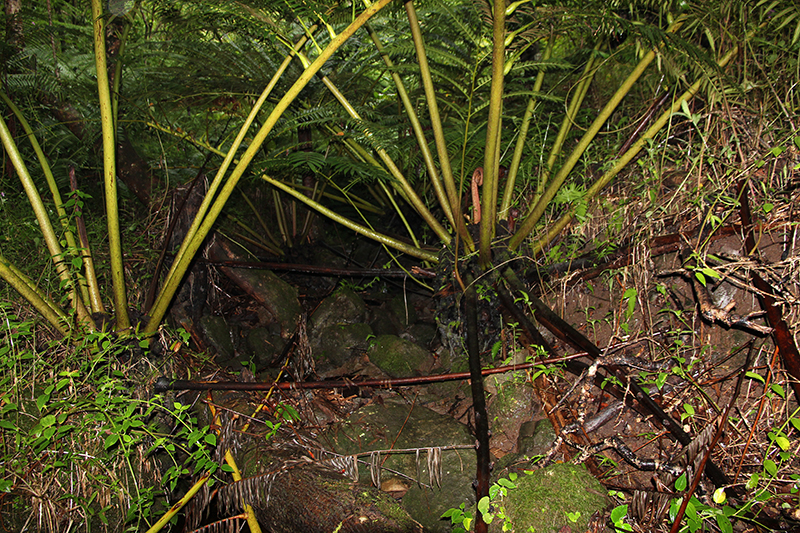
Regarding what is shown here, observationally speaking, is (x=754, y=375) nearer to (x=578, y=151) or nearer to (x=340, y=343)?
(x=578, y=151)

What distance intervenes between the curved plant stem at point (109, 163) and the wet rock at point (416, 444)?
3.36 feet

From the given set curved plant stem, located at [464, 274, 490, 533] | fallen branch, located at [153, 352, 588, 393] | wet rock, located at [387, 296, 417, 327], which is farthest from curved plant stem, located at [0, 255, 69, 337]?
wet rock, located at [387, 296, 417, 327]

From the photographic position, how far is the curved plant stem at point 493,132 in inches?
63.8

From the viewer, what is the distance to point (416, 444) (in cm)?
179

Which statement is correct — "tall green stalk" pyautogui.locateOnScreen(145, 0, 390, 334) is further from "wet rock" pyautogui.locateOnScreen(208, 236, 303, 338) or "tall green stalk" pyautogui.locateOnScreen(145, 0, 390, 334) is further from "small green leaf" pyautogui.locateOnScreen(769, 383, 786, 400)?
"small green leaf" pyautogui.locateOnScreen(769, 383, 786, 400)

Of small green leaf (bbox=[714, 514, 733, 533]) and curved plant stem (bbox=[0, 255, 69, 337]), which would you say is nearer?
small green leaf (bbox=[714, 514, 733, 533])

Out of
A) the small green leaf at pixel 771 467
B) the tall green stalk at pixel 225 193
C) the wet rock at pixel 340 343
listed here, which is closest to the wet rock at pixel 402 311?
the wet rock at pixel 340 343

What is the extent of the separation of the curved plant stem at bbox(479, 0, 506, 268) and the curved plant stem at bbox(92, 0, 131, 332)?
1490mm

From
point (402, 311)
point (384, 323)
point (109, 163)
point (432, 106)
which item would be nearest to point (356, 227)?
point (432, 106)

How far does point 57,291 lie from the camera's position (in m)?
1.90

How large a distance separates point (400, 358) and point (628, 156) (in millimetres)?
1547

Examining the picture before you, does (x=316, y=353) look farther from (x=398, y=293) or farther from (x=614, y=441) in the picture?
(x=614, y=441)

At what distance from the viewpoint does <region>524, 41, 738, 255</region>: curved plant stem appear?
1925mm

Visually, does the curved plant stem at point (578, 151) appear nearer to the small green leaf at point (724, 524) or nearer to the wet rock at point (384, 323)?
the wet rock at point (384, 323)
